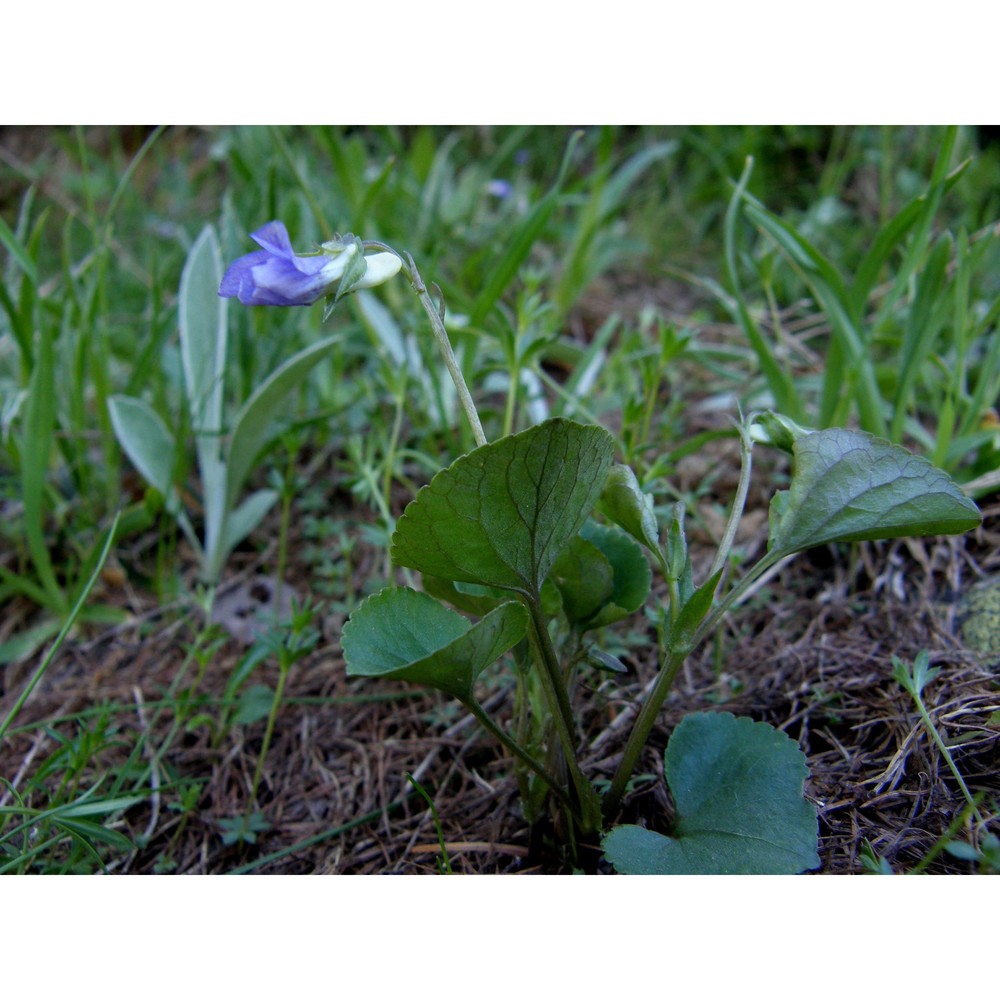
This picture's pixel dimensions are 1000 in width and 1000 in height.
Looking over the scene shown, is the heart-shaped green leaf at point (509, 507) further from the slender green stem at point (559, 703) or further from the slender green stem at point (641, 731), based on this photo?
the slender green stem at point (641, 731)

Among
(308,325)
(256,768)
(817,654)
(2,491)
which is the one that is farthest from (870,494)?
(2,491)

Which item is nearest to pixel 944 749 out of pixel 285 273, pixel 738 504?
pixel 738 504

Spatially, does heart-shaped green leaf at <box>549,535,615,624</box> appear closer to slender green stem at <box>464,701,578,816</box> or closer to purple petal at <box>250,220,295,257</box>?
slender green stem at <box>464,701,578,816</box>

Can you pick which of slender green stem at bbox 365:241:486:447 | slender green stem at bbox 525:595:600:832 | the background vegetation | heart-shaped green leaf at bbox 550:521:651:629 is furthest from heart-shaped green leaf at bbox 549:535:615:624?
the background vegetation

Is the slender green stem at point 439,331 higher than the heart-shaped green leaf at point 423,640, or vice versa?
the slender green stem at point 439,331

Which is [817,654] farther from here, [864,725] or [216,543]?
[216,543]

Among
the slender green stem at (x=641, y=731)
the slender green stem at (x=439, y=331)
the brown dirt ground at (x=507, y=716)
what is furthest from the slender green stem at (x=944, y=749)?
the slender green stem at (x=439, y=331)
